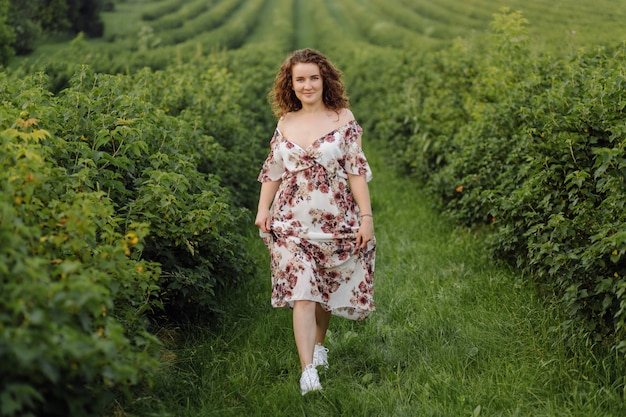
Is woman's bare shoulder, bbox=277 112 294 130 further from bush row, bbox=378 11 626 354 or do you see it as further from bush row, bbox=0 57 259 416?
bush row, bbox=378 11 626 354

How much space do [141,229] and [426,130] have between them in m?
6.39

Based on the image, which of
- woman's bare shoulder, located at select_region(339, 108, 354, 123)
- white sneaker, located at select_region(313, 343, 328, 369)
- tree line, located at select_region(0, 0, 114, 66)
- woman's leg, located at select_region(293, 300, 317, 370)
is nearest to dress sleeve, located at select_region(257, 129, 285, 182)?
woman's bare shoulder, located at select_region(339, 108, 354, 123)

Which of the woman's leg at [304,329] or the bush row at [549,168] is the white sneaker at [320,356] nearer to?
the woman's leg at [304,329]

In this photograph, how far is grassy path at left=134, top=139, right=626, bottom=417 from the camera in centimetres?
390

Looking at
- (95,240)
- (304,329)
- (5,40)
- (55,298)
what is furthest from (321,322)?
(5,40)

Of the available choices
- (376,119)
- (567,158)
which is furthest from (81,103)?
(376,119)

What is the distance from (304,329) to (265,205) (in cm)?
73

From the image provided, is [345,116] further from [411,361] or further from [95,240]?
[95,240]

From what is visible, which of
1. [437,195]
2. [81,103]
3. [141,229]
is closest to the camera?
[141,229]

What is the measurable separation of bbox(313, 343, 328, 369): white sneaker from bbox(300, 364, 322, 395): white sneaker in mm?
270

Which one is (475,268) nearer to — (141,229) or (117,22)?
(141,229)

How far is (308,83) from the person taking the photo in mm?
4270

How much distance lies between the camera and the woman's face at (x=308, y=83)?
14.0ft

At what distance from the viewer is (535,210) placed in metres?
5.36
